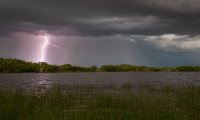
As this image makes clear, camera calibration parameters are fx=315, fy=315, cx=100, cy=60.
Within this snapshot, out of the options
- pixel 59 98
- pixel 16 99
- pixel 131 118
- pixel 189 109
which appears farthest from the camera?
pixel 59 98

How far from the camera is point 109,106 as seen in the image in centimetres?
2728

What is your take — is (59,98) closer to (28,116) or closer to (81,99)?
(81,99)

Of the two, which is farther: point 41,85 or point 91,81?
point 91,81

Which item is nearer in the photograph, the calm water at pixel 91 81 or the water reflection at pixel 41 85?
the water reflection at pixel 41 85

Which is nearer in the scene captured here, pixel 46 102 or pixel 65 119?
pixel 65 119

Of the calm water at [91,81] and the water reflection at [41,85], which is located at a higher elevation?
the calm water at [91,81]

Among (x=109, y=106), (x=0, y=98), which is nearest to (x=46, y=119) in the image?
(x=109, y=106)

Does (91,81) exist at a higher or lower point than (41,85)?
higher

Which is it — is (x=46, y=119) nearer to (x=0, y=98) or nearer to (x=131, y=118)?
(x=131, y=118)

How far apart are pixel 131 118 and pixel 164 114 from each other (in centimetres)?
276

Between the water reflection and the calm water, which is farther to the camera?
the calm water

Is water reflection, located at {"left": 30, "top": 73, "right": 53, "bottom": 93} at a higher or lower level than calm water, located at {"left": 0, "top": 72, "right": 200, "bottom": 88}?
lower

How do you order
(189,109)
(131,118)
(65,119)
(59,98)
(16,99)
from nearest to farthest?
(65,119) < (131,118) < (189,109) < (16,99) < (59,98)

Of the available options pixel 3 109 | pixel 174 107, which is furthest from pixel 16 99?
pixel 174 107
